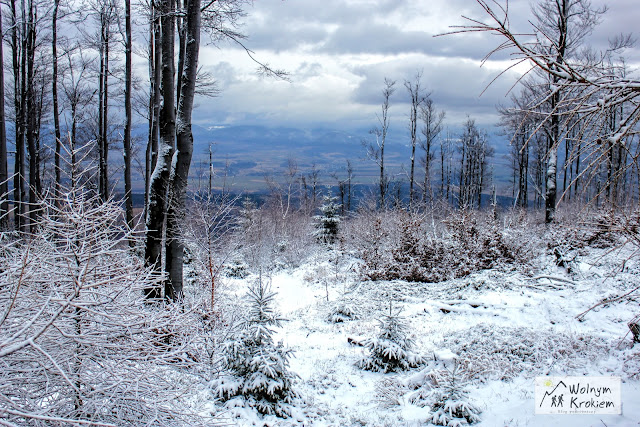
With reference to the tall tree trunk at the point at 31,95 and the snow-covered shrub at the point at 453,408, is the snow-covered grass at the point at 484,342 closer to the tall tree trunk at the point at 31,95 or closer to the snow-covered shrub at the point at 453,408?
the snow-covered shrub at the point at 453,408

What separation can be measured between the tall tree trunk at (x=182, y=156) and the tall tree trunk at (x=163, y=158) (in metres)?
0.16

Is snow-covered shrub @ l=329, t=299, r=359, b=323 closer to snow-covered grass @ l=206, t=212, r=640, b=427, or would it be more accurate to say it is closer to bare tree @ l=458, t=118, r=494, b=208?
snow-covered grass @ l=206, t=212, r=640, b=427

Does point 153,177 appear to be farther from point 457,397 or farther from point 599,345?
point 599,345

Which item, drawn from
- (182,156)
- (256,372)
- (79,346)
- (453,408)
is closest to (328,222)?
(182,156)

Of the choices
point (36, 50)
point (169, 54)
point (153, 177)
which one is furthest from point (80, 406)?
point (36, 50)

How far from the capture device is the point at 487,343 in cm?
719

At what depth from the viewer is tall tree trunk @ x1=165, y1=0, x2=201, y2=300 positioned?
685 cm

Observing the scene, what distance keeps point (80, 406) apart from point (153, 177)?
200 inches

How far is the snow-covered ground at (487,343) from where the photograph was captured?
5445mm

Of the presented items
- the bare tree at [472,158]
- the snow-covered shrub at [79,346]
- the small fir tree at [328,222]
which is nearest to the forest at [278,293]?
the snow-covered shrub at [79,346]

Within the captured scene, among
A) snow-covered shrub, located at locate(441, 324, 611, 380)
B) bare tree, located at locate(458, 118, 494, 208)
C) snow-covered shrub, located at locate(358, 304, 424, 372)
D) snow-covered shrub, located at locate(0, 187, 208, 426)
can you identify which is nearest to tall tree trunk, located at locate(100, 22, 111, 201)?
snow-covered shrub, located at locate(358, 304, 424, 372)

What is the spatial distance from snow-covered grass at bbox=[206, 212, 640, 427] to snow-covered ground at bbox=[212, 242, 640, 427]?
0.9 inches

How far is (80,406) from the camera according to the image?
257cm

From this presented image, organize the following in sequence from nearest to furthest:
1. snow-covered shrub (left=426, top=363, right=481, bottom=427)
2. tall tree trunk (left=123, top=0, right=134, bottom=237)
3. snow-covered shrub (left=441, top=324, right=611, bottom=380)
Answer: snow-covered shrub (left=426, top=363, right=481, bottom=427) → snow-covered shrub (left=441, top=324, right=611, bottom=380) → tall tree trunk (left=123, top=0, right=134, bottom=237)
